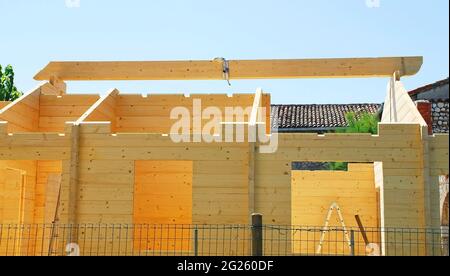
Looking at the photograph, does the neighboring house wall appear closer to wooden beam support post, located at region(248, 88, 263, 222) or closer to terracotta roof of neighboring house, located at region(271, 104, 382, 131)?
wooden beam support post, located at region(248, 88, 263, 222)

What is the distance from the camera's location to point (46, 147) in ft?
45.6

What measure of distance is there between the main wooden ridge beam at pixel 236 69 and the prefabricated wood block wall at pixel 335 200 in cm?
287

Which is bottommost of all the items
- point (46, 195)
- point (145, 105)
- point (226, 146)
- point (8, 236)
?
point (8, 236)

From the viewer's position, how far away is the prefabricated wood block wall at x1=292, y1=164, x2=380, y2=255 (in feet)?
60.0

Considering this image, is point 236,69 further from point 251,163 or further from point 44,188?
point 44,188

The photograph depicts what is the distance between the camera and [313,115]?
113ft

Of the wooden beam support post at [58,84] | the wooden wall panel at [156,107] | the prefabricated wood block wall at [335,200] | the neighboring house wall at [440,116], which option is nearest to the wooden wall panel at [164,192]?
the wooden wall panel at [156,107]

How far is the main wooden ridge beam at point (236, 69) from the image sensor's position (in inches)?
679

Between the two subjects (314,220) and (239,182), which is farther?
(314,220)

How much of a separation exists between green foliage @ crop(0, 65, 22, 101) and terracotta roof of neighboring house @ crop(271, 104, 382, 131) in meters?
13.1

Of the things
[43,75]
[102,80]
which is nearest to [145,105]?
[102,80]

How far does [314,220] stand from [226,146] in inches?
248

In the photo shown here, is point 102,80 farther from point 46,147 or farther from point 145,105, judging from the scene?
point 46,147

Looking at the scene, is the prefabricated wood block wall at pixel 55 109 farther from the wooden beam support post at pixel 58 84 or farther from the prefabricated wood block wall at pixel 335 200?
the prefabricated wood block wall at pixel 335 200
